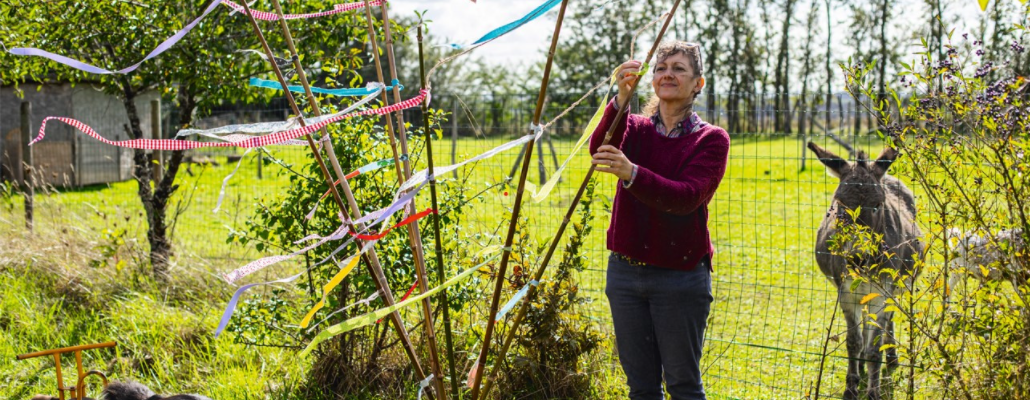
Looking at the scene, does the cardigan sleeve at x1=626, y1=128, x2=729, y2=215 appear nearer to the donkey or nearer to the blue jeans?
the blue jeans

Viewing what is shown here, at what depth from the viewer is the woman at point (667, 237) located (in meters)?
2.99

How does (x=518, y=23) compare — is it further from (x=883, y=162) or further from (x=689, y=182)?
(x=883, y=162)

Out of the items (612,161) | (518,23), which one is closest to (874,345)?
(612,161)

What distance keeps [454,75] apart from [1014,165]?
37.1 m

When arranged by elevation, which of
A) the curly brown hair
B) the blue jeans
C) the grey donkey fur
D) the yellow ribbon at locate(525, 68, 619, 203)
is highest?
the curly brown hair

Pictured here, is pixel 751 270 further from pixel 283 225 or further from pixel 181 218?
pixel 181 218

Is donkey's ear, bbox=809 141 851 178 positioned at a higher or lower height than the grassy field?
higher

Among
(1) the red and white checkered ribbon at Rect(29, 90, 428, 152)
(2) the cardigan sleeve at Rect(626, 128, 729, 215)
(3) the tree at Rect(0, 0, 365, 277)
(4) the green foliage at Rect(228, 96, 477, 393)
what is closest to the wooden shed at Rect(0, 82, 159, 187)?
(3) the tree at Rect(0, 0, 365, 277)

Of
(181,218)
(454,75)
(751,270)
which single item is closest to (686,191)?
(751,270)

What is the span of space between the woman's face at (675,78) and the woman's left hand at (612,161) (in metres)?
0.66

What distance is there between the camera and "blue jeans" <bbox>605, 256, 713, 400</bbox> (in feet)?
10.1

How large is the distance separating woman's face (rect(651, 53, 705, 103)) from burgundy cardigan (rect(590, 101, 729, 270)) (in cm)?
14

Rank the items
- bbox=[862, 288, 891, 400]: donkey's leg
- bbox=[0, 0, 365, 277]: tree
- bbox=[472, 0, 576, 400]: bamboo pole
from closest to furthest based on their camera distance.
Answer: bbox=[472, 0, 576, 400]: bamboo pole → bbox=[862, 288, 891, 400]: donkey's leg → bbox=[0, 0, 365, 277]: tree

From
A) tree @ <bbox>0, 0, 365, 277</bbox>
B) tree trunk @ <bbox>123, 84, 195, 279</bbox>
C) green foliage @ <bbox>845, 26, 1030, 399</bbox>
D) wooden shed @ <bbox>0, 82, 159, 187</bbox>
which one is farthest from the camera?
wooden shed @ <bbox>0, 82, 159, 187</bbox>
